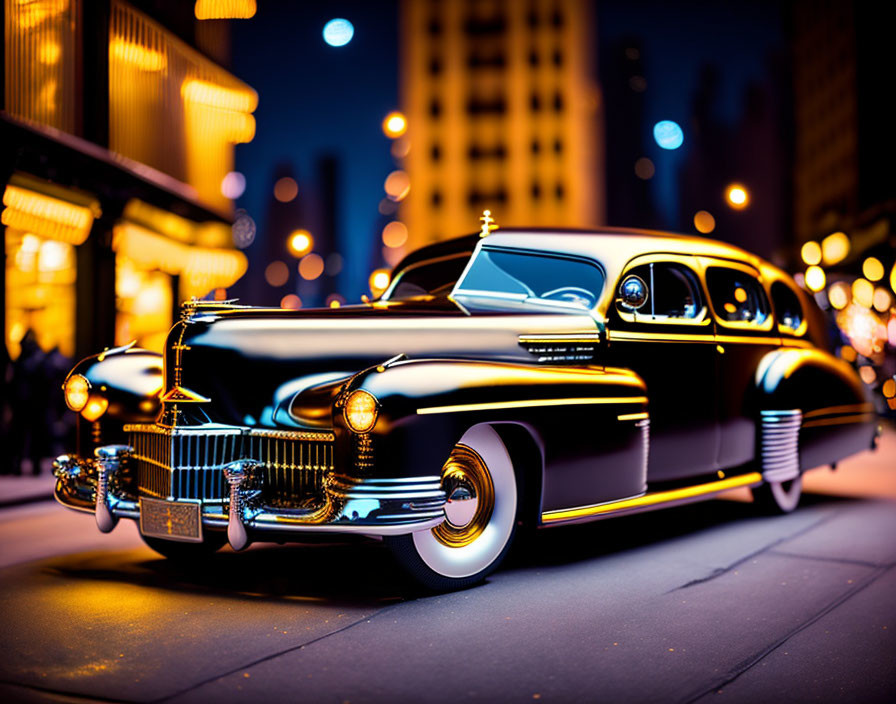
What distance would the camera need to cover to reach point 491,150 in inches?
2987

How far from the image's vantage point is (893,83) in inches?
2240

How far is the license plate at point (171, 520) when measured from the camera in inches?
177

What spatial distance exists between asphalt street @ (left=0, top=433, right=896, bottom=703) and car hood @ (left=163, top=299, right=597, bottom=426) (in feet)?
3.27

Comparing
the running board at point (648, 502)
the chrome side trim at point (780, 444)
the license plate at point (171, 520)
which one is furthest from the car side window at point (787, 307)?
the license plate at point (171, 520)

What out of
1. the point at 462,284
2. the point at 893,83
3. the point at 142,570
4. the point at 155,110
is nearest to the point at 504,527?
the point at 462,284

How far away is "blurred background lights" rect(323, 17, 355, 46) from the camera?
12922mm

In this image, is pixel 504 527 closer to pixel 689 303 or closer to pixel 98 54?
pixel 689 303

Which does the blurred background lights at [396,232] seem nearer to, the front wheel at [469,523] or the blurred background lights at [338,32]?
the blurred background lights at [338,32]

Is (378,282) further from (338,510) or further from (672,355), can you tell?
(338,510)

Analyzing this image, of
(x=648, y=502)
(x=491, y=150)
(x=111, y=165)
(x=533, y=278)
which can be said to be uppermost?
(x=491, y=150)

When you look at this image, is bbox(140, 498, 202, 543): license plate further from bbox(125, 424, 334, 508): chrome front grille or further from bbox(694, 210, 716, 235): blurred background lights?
bbox(694, 210, 716, 235): blurred background lights

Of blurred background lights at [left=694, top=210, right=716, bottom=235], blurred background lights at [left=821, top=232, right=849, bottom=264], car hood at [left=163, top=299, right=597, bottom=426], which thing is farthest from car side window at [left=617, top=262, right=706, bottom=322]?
blurred background lights at [left=821, top=232, right=849, bottom=264]

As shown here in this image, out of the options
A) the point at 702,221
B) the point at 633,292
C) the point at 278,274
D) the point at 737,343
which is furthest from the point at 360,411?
the point at 278,274

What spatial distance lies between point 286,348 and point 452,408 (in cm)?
110
